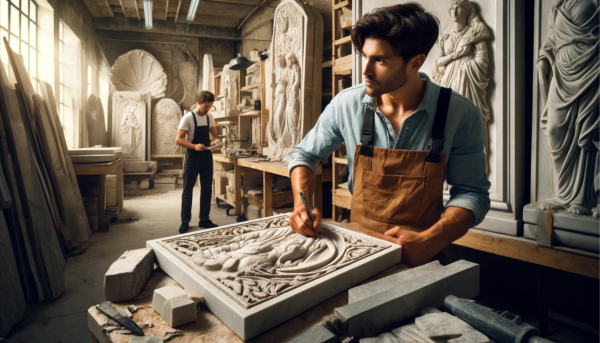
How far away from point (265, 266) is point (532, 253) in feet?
6.31

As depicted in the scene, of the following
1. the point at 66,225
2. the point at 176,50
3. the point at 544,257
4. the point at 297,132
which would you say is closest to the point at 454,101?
the point at 544,257

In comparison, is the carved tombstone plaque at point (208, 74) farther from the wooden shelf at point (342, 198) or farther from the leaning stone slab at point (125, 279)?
the leaning stone slab at point (125, 279)

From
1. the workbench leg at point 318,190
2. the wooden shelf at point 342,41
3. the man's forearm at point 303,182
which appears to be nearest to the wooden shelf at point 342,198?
the workbench leg at point 318,190

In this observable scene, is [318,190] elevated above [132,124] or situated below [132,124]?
below

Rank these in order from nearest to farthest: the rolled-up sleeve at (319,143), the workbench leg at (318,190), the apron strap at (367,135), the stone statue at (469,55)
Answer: the apron strap at (367,135) < the rolled-up sleeve at (319,143) < the stone statue at (469,55) < the workbench leg at (318,190)

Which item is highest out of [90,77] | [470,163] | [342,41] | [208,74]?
[208,74]

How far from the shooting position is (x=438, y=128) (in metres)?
1.57

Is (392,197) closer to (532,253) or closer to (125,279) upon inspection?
(125,279)

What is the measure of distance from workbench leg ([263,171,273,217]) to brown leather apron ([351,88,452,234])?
122 inches

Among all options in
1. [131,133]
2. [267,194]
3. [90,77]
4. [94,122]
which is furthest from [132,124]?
[267,194]

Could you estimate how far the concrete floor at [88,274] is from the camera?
2.57 m

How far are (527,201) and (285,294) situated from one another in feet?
7.41

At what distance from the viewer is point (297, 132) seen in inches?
182

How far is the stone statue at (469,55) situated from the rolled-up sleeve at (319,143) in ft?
4.14
